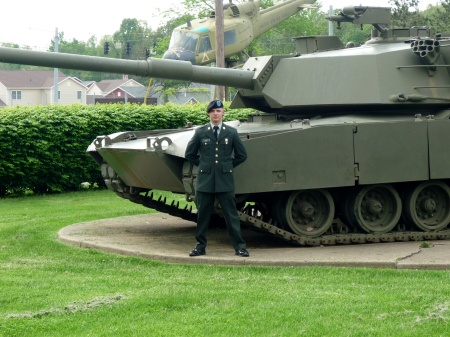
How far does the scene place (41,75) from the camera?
288 ft

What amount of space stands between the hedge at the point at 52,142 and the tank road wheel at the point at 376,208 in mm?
9339

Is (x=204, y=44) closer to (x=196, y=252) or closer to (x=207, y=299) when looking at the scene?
(x=196, y=252)

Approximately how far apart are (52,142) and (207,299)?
12879mm

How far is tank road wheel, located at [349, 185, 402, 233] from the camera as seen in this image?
13.5 meters

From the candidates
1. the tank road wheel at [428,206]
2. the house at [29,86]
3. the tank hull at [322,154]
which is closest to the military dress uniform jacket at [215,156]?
the tank hull at [322,154]

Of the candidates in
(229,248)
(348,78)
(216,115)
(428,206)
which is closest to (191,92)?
(348,78)

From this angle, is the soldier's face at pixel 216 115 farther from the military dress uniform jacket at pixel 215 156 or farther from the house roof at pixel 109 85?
the house roof at pixel 109 85

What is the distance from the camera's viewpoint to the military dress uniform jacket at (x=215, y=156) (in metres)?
12.1

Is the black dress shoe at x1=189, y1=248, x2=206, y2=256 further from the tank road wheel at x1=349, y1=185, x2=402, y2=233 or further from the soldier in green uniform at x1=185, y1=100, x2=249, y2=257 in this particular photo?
the tank road wheel at x1=349, y1=185, x2=402, y2=233

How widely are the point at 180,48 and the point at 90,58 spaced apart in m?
25.5

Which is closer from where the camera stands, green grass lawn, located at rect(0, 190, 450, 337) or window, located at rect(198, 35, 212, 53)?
green grass lawn, located at rect(0, 190, 450, 337)

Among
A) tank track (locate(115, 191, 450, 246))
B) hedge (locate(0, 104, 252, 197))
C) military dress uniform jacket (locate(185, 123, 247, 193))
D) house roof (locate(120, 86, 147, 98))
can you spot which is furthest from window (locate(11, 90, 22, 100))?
military dress uniform jacket (locate(185, 123, 247, 193))

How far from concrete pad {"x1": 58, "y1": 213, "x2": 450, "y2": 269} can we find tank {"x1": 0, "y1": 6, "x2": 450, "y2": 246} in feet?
1.30

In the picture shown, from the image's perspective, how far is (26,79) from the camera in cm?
8656
